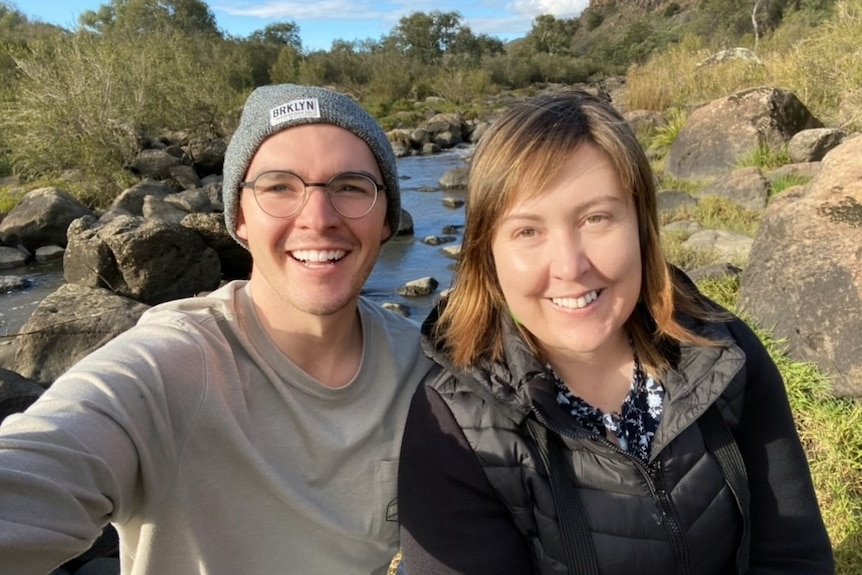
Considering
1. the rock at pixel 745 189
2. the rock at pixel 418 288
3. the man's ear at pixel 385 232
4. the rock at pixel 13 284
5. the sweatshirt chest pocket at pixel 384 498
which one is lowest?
the rock at pixel 418 288

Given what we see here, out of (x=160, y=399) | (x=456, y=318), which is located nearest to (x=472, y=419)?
(x=456, y=318)

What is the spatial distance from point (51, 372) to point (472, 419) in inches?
188

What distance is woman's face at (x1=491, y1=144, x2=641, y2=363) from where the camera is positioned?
1410 millimetres

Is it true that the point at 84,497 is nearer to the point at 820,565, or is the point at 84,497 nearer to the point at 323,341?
the point at 323,341

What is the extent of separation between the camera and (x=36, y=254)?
10.2 meters

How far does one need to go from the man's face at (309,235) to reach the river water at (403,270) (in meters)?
5.03

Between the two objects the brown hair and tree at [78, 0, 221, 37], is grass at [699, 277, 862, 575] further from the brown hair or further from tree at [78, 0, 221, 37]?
tree at [78, 0, 221, 37]

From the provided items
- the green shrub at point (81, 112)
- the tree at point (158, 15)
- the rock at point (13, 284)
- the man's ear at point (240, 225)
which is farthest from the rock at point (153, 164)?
the tree at point (158, 15)

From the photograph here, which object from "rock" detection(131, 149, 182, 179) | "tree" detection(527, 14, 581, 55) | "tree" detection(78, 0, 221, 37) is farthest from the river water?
"tree" detection(527, 14, 581, 55)

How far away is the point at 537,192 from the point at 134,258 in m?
6.88

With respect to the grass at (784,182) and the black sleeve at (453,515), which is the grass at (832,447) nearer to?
the black sleeve at (453,515)

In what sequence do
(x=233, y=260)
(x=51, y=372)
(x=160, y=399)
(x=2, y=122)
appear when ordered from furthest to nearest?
(x=2, y=122) → (x=233, y=260) → (x=51, y=372) → (x=160, y=399)

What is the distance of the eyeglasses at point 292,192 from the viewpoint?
168 centimetres

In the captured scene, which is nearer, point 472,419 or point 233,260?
point 472,419
